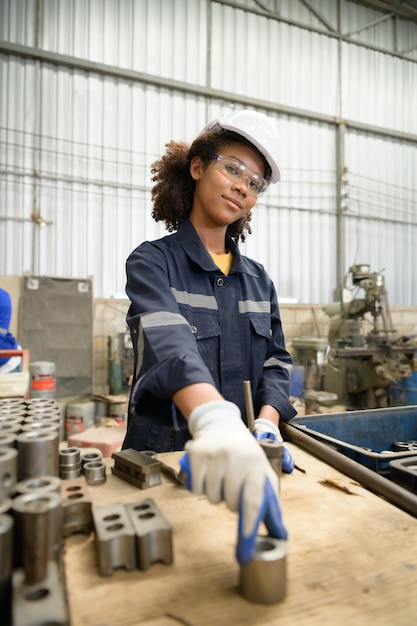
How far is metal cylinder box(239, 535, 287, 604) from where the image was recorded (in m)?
0.50

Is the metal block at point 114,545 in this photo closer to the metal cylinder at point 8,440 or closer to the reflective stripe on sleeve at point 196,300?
the metal cylinder at point 8,440

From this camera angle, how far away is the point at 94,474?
825 millimetres

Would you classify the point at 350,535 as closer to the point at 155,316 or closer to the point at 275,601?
the point at 275,601

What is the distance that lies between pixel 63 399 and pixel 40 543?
143 inches

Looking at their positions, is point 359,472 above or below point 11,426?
below

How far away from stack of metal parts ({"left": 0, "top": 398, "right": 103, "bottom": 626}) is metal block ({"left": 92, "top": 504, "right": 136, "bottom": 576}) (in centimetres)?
5

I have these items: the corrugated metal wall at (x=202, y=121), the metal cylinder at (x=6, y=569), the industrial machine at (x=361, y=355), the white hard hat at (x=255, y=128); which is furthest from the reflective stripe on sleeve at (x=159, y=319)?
the corrugated metal wall at (x=202, y=121)

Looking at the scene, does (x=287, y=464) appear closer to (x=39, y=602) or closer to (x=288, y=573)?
(x=288, y=573)

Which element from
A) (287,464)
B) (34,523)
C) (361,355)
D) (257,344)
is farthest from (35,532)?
(361,355)

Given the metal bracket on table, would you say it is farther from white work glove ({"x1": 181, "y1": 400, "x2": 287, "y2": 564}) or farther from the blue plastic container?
the blue plastic container

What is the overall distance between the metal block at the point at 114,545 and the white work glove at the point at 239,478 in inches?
4.0

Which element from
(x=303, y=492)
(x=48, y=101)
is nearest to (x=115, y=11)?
(x=48, y=101)

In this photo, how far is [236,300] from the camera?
1233 mm

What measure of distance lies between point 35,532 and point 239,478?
0.83 feet
